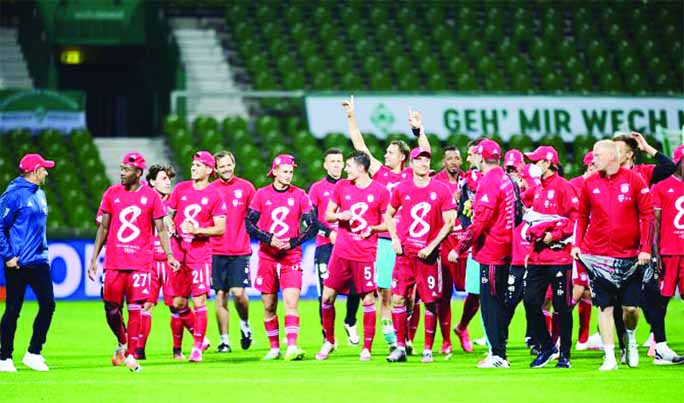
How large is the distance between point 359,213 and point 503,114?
15400mm

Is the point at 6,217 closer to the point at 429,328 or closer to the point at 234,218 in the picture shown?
the point at 234,218

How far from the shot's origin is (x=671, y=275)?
46.5 feet

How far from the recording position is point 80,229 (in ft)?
78.3

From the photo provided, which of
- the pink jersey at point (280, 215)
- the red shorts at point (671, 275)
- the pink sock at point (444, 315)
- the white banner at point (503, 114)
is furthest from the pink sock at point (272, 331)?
the white banner at point (503, 114)

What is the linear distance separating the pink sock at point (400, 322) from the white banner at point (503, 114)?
48.1 ft

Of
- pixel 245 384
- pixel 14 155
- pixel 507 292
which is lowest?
pixel 245 384

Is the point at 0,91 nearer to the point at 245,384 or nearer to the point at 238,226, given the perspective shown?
the point at 238,226

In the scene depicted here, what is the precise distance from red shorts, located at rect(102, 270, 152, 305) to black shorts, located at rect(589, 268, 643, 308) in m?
4.44

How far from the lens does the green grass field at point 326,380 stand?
11.1 m

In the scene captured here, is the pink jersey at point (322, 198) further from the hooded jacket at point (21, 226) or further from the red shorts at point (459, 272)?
the hooded jacket at point (21, 226)

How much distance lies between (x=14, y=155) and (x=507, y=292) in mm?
16064

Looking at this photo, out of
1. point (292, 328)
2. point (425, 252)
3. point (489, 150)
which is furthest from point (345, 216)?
point (489, 150)

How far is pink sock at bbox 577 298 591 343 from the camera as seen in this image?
15.9 metres

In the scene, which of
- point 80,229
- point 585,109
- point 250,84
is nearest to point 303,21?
point 250,84
